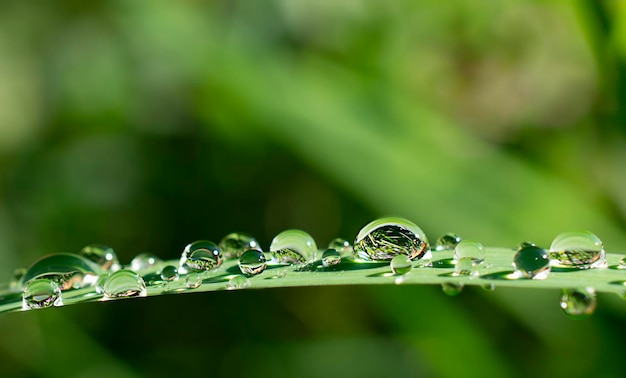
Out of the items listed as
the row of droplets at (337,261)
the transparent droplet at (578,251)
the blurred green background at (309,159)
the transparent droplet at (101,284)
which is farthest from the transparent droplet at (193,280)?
the blurred green background at (309,159)

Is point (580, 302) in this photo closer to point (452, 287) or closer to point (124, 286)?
point (452, 287)

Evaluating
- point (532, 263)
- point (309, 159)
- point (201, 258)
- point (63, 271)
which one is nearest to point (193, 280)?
point (201, 258)

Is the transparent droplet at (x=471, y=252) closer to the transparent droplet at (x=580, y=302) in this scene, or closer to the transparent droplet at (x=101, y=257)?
the transparent droplet at (x=580, y=302)

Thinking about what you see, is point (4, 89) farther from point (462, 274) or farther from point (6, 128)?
point (462, 274)

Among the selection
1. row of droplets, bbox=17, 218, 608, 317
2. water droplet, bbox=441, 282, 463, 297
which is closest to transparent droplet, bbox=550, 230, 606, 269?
row of droplets, bbox=17, 218, 608, 317

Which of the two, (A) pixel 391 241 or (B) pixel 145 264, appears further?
(B) pixel 145 264

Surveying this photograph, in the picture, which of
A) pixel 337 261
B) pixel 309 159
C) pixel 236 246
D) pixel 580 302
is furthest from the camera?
pixel 309 159
